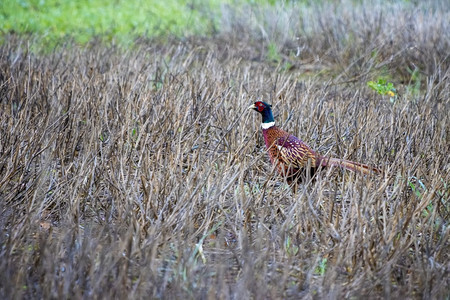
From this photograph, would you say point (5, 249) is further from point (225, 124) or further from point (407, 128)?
point (407, 128)

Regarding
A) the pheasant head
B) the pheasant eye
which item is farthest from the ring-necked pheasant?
the pheasant eye

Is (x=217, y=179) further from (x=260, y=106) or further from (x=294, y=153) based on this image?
(x=260, y=106)

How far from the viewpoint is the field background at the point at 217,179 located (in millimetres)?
2414

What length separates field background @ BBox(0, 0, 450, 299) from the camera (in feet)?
7.92

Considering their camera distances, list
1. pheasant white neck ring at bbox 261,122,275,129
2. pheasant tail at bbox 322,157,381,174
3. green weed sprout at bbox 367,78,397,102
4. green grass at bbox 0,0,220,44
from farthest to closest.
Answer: green grass at bbox 0,0,220,44 < green weed sprout at bbox 367,78,397,102 < pheasant white neck ring at bbox 261,122,275,129 < pheasant tail at bbox 322,157,381,174

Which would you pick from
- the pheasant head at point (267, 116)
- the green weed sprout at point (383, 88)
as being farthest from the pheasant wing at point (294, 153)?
the green weed sprout at point (383, 88)

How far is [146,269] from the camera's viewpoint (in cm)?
231

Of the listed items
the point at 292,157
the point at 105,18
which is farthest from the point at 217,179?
the point at 105,18

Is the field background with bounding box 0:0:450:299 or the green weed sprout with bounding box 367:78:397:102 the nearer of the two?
the field background with bounding box 0:0:450:299

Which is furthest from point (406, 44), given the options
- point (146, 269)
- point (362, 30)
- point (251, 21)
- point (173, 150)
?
point (146, 269)

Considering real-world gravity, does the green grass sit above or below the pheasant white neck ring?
above

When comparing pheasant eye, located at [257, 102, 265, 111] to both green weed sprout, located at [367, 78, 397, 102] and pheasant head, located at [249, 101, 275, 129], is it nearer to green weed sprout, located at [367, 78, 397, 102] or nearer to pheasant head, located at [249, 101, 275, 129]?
pheasant head, located at [249, 101, 275, 129]

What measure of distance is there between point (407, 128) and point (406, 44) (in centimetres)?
281

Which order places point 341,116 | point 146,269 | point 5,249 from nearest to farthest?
point 146,269, point 5,249, point 341,116
